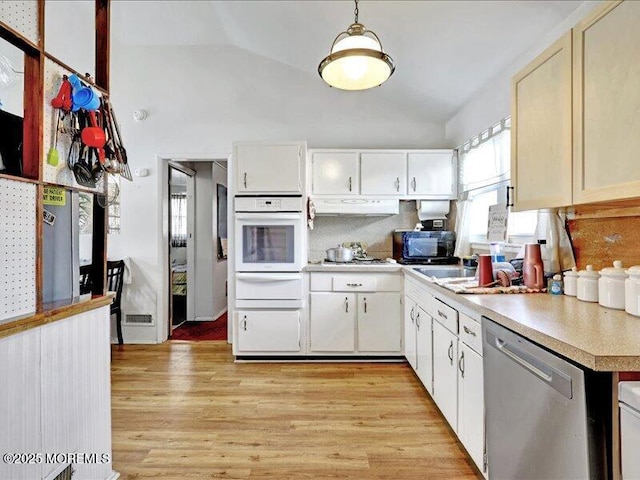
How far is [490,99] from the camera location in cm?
295

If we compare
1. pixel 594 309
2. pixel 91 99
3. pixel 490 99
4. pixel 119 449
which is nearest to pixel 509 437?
pixel 594 309

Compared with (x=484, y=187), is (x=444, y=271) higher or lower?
lower

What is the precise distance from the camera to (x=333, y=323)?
340 cm

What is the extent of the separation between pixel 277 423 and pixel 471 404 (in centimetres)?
121

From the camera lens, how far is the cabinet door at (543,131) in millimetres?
1561

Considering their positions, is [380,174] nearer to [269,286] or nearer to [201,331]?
[269,286]

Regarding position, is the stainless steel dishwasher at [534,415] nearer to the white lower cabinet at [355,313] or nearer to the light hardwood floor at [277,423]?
the light hardwood floor at [277,423]

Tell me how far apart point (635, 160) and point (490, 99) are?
1965 mm

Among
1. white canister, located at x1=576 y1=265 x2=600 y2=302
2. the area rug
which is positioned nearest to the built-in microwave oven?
white canister, located at x1=576 y1=265 x2=600 y2=302

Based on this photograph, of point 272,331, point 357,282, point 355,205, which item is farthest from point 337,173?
point 272,331

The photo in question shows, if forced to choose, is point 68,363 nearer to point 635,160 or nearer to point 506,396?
point 506,396

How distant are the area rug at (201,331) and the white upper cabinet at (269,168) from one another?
6.25 ft

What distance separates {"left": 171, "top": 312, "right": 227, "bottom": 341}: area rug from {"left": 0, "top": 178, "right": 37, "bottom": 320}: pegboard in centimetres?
305

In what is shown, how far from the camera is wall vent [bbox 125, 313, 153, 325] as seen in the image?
12.9ft
